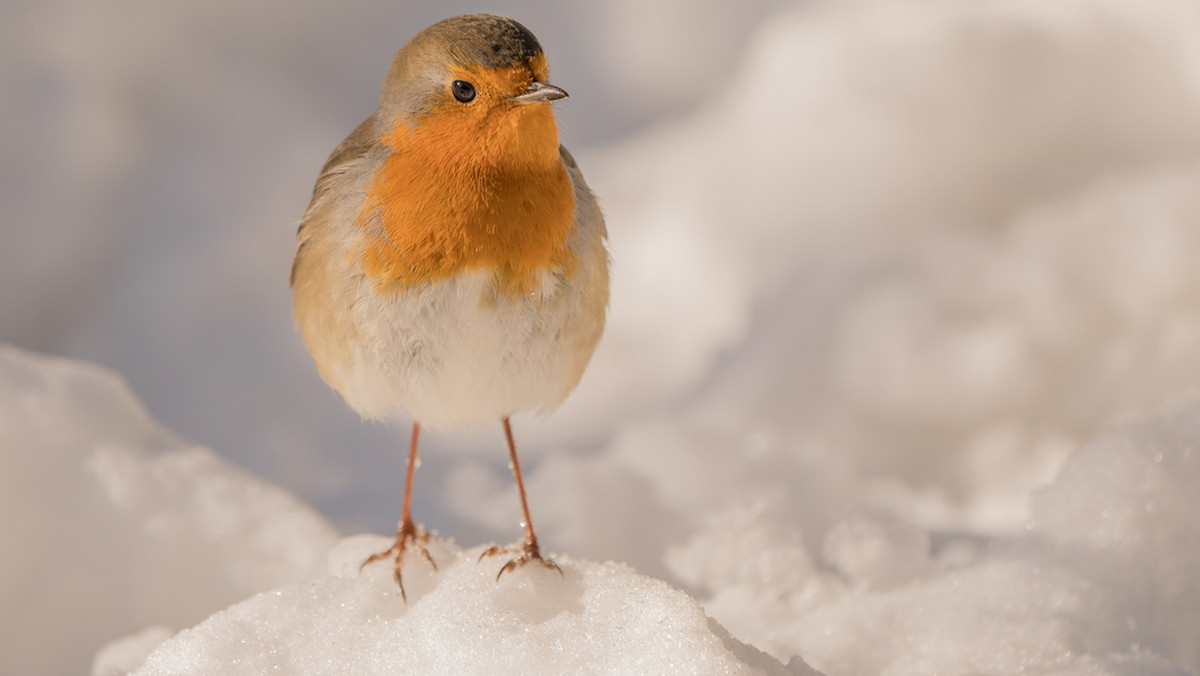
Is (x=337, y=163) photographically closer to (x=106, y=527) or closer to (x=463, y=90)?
(x=463, y=90)

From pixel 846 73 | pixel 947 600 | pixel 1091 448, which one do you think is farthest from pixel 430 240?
pixel 846 73

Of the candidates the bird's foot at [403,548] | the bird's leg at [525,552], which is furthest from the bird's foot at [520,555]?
the bird's foot at [403,548]

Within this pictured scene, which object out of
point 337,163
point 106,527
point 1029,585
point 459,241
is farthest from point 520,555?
point 106,527

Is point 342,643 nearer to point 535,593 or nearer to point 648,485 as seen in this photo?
point 535,593

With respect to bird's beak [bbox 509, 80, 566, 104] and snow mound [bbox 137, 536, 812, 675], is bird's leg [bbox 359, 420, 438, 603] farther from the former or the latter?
bird's beak [bbox 509, 80, 566, 104]

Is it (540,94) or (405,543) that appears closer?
(540,94)

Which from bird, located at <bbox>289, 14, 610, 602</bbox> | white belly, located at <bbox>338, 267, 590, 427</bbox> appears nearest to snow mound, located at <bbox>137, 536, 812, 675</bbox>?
bird, located at <bbox>289, 14, 610, 602</bbox>

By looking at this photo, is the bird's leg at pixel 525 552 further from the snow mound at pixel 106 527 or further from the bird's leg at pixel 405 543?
the snow mound at pixel 106 527
